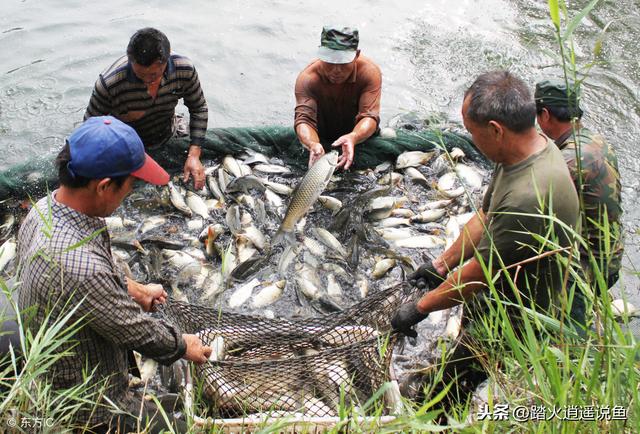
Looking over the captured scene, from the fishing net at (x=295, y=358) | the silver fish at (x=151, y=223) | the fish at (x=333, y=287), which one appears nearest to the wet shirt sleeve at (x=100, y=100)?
the silver fish at (x=151, y=223)

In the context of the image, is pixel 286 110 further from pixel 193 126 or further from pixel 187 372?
pixel 187 372

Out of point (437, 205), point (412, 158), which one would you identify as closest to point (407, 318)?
point (437, 205)

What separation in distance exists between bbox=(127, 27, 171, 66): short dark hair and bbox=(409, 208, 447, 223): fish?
106 inches

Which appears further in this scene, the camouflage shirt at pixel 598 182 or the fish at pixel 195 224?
the fish at pixel 195 224

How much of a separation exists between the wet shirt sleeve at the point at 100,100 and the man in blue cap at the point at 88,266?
8.91 feet

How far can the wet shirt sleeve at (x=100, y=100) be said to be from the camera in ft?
17.3

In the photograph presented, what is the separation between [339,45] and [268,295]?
2398mm

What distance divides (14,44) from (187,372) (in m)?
8.01

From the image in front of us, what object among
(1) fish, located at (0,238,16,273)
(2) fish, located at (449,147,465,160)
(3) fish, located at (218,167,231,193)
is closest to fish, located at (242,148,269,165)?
(3) fish, located at (218,167,231,193)

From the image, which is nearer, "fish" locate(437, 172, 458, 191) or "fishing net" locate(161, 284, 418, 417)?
"fishing net" locate(161, 284, 418, 417)

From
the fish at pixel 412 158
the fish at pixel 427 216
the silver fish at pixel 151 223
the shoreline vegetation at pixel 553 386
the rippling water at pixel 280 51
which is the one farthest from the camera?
the rippling water at pixel 280 51

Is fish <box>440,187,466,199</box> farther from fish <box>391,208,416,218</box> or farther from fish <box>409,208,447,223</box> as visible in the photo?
fish <box>391,208,416,218</box>

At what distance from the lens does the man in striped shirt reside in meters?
4.92

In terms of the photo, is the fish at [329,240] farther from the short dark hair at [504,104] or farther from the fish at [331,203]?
the short dark hair at [504,104]
